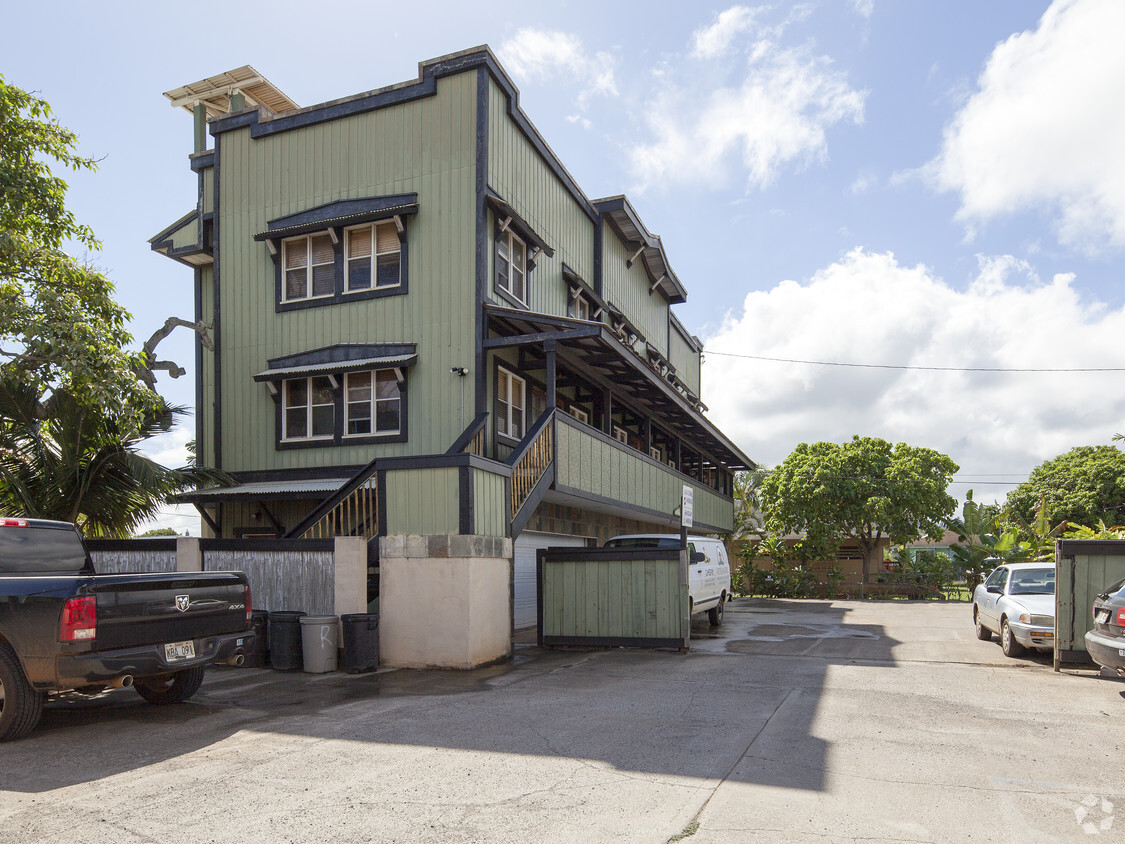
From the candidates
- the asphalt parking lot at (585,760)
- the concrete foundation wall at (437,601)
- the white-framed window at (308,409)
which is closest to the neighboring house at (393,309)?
the white-framed window at (308,409)

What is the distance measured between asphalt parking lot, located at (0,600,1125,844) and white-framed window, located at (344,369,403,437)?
647 centimetres

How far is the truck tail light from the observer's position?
7512mm

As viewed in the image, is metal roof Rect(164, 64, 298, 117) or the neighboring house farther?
metal roof Rect(164, 64, 298, 117)

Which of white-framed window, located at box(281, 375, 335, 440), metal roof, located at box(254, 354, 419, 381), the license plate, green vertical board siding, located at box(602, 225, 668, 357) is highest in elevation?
green vertical board siding, located at box(602, 225, 668, 357)

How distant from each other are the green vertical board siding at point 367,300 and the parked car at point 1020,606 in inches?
375

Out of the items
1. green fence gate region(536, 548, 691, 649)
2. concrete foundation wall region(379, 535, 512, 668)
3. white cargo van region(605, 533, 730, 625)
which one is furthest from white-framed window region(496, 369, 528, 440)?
concrete foundation wall region(379, 535, 512, 668)

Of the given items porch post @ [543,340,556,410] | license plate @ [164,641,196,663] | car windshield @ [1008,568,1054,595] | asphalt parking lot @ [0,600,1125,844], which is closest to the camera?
asphalt parking lot @ [0,600,1125,844]

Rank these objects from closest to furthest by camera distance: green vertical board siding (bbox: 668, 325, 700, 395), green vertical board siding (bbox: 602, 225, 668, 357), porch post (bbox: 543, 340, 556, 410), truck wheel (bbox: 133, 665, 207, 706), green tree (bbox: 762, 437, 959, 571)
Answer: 1. truck wheel (bbox: 133, 665, 207, 706)
2. porch post (bbox: 543, 340, 556, 410)
3. green vertical board siding (bbox: 602, 225, 668, 357)
4. green vertical board siding (bbox: 668, 325, 700, 395)
5. green tree (bbox: 762, 437, 959, 571)

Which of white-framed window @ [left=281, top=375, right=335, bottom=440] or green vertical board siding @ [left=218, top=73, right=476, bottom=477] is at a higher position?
green vertical board siding @ [left=218, top=73, right=476, bottom=477]

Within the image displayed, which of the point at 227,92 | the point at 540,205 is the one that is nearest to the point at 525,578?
the point at 540,205

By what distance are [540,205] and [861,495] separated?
20.3 meters

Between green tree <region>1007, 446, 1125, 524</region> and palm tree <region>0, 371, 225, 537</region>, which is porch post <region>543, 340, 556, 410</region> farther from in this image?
green tree <region>1007, 446, 1125, 524</region>

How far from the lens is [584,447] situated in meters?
17.5

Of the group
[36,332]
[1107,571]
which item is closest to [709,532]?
[1107,571]
